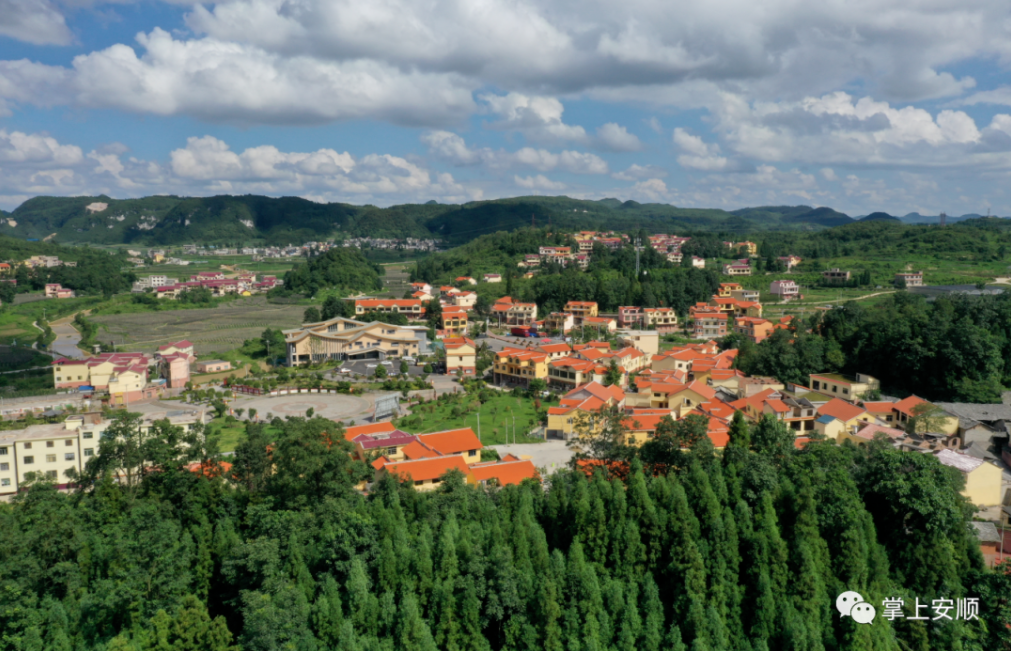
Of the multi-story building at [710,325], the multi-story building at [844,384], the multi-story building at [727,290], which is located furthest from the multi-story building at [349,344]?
the multi-story building at [727,290]

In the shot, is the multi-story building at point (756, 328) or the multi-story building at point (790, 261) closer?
the multi-story building at point (756, 328)

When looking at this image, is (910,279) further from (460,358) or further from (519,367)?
(460,358)

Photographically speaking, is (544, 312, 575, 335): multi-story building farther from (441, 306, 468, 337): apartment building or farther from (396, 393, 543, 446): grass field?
(396, 393, 543, 446): grass field

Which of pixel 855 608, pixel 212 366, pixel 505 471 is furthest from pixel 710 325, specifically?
pixel 855 608

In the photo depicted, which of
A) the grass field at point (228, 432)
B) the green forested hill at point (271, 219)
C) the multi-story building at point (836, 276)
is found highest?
the green forested hill at point (271, 219)

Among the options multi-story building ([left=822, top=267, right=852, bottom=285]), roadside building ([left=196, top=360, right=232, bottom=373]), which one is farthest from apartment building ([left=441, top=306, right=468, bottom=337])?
multi-story building ([left=822, top=267, right=852, bottom=285])

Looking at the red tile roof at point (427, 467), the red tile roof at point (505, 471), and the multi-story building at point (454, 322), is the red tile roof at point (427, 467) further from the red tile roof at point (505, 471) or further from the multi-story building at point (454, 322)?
the multi-story building at point (454, 322)
